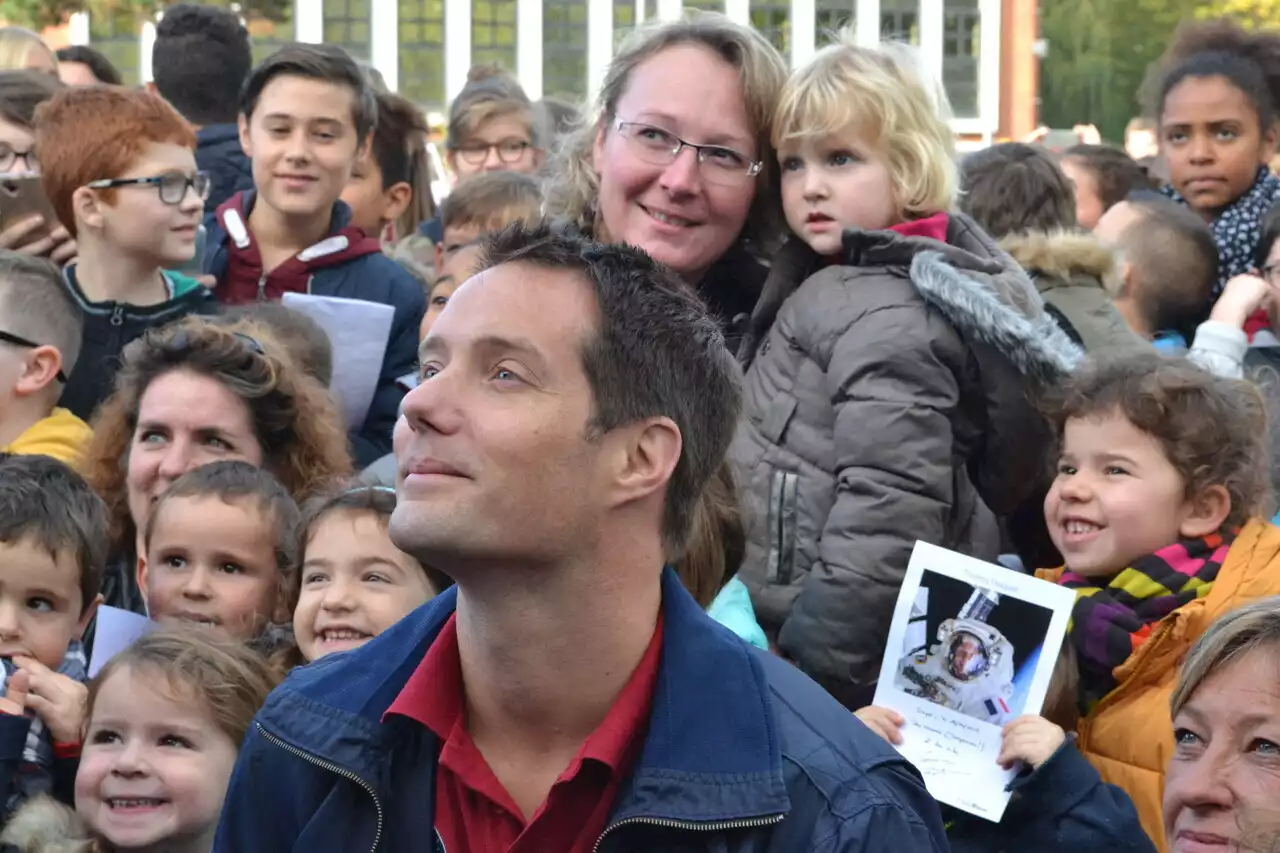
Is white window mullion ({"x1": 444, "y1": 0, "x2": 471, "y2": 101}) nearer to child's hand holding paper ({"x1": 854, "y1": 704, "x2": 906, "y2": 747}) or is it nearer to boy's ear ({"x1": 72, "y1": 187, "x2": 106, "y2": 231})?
boy's ear ({"x1": 72, "y1": 187, "x2": 106, "y2": 231})

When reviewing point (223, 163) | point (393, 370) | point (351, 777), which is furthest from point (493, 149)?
point (351, 777)

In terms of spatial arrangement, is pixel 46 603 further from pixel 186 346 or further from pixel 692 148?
pixel 692 148

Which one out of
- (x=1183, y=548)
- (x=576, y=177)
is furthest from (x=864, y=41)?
(x=1183, y=548)

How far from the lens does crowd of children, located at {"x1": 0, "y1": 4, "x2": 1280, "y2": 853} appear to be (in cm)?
404

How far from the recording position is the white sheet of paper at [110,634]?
14.4ft

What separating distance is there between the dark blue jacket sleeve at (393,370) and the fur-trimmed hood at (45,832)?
1.88 m

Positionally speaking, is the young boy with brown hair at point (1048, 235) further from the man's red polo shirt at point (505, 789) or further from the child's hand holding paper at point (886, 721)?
the man's red polo shirt at point (505, 789)

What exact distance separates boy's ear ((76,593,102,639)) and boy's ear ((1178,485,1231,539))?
2.60 m

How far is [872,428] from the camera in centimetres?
422

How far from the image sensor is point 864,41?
4.93 metres

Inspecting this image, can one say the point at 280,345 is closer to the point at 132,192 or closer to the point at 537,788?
the point at 132,192

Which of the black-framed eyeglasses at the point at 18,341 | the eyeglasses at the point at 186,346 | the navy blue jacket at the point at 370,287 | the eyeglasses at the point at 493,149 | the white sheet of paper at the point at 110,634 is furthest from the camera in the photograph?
the eyeglasses at the point at 493,149

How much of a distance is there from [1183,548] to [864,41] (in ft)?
5.00

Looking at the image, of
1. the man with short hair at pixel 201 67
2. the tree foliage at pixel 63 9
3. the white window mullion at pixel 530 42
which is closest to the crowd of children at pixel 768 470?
the man with short hair at pixel 201 67
